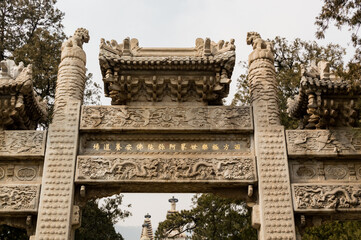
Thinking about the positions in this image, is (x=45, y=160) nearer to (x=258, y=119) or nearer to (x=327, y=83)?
(x=258, y=119)

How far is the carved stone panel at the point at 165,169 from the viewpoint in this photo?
6.73m

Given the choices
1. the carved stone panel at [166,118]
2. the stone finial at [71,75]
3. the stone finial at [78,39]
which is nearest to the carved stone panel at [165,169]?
the carved stone panel at [166,118]

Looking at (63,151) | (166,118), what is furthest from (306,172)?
(63,151)

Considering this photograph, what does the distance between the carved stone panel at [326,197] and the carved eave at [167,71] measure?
7.15 feet

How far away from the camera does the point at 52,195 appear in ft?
Answer: 21.6

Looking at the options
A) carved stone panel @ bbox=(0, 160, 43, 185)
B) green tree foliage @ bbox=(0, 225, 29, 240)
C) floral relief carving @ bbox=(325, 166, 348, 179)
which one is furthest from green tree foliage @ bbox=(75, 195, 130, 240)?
floral relief carving @ bbox=(325, 166, 348, 179)

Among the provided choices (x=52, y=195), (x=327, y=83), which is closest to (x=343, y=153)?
(x=327, y=83)

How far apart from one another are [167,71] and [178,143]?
128 cm

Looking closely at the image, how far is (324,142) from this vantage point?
7.01 m

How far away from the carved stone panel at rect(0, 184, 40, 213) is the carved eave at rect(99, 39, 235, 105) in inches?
84.6

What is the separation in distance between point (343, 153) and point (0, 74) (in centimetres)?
583

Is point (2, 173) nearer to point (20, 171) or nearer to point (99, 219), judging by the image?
point (20, 171)

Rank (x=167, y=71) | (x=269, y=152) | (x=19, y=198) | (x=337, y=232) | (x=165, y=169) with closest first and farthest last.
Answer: (x=19, y=198), (x=165, y=169), (x=269, y=152), (x=167, y=71), (x=337, y=232)

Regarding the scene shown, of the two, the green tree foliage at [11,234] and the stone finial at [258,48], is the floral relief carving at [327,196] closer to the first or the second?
the stone finial at [258,48]
